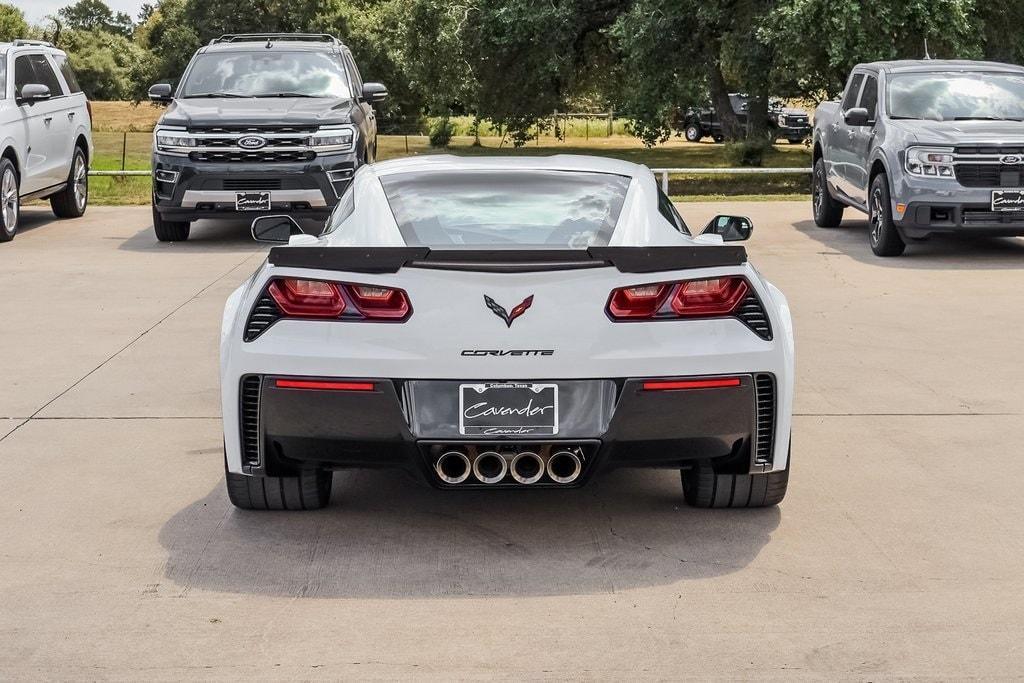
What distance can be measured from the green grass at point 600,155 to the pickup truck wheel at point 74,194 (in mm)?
2487

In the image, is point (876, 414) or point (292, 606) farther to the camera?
point (876, 414)

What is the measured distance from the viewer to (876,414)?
7.93 meters

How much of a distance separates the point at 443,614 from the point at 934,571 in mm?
1688

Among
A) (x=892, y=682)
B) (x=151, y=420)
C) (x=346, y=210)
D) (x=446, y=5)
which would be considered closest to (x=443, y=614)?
(x=892, y=682)

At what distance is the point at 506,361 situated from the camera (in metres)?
5.33

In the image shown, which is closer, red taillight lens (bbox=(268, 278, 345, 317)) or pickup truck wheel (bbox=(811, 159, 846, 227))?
red taillight lens (bbox=(268, 278, 345, 317))

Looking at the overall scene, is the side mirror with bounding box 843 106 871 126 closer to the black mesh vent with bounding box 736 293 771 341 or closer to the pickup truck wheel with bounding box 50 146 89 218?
the pickup truck wheel with bounding box 50 146 89 218

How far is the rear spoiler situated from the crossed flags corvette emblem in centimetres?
11

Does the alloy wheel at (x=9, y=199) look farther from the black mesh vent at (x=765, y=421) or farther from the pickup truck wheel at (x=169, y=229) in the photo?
the black mesh vent at (x=765, y=421)

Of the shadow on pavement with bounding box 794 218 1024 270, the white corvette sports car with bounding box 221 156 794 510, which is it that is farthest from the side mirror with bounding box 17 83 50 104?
the white corvette sports car with bounding box 221 156 794 510

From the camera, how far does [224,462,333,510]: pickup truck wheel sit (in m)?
5.95

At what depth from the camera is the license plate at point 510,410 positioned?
211 inches

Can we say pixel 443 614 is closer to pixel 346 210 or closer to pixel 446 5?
pixel 346 210

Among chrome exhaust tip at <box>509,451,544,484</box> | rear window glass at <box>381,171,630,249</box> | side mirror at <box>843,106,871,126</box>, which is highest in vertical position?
rear window glass at <box>381,171,630,249</box>
